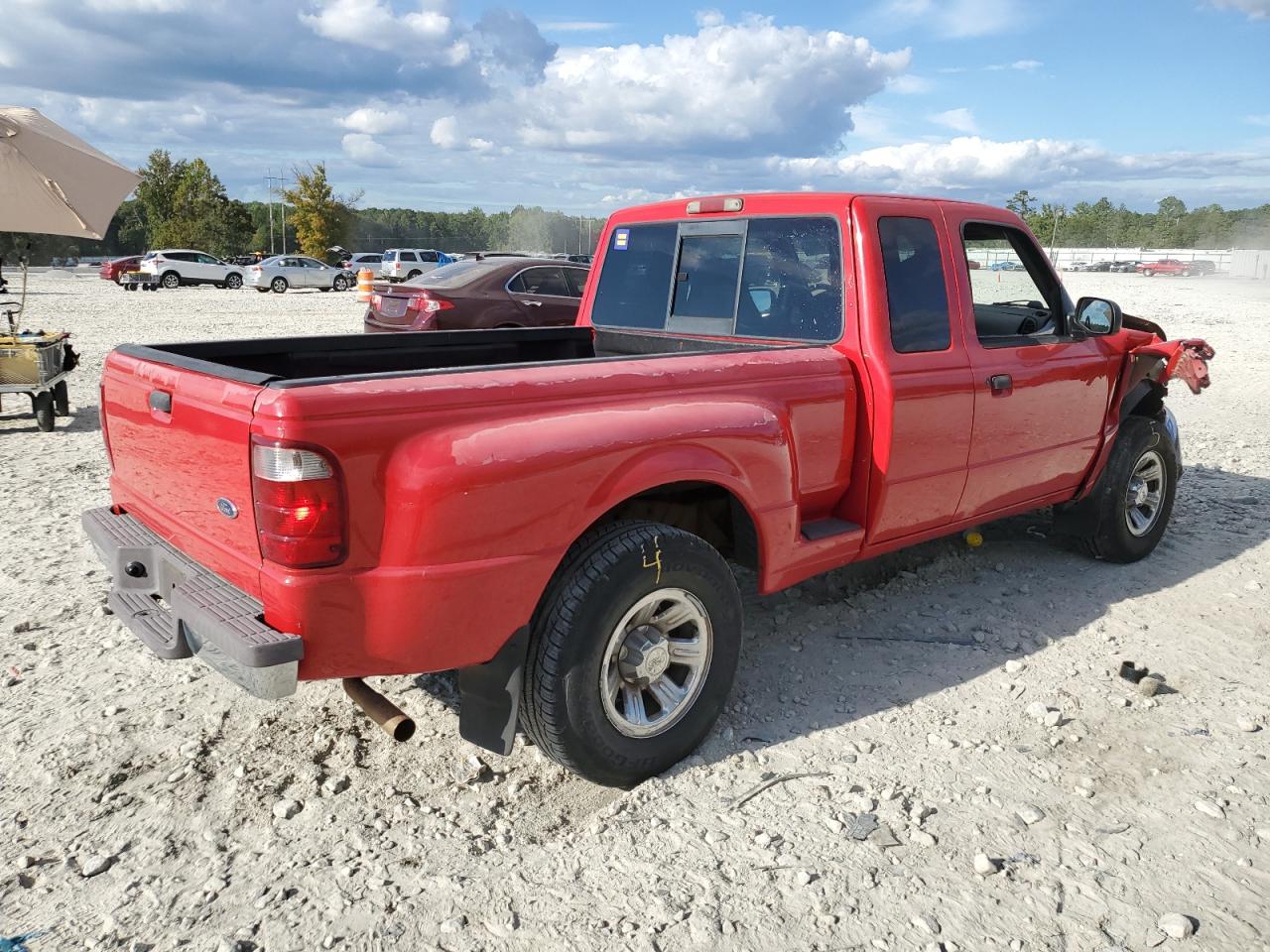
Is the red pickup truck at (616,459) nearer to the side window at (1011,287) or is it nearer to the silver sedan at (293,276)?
the side window at (1011,287)

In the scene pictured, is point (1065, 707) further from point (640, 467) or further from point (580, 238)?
point (580, 238)

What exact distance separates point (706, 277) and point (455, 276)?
313 inches

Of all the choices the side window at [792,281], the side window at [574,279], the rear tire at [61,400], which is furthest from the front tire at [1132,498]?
the rear tire at [61,400]

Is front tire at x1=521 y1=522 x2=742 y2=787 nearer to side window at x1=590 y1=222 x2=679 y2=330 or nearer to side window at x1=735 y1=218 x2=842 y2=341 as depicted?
side window at x1=735 y1=218 x2=842 y2=341

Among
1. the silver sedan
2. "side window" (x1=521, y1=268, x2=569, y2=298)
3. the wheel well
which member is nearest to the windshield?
"side window" (x1=521, y1=268, x2=569, y2=298)

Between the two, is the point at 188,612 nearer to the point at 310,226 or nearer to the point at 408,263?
the point at 408,263

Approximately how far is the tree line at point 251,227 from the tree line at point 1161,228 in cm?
5280

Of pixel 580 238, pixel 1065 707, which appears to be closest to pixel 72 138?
pixel 1065 707

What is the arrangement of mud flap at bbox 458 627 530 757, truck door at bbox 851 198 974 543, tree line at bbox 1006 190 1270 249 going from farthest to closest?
tree line at bbox 1006 190 1270 249 → truck door at bbox 851 198 974 543 → mud flap at bbox 458 627 530 757

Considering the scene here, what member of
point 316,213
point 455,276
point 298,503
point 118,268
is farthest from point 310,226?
point 298,503

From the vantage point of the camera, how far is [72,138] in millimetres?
9438

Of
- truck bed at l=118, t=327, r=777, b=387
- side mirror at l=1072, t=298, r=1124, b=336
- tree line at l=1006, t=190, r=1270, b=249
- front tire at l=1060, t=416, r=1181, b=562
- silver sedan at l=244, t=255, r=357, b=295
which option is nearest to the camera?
truck bed at l=118, t=327, r=777, b=387

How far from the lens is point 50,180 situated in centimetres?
882

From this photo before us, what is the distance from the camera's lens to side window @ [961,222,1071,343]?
4672mm
